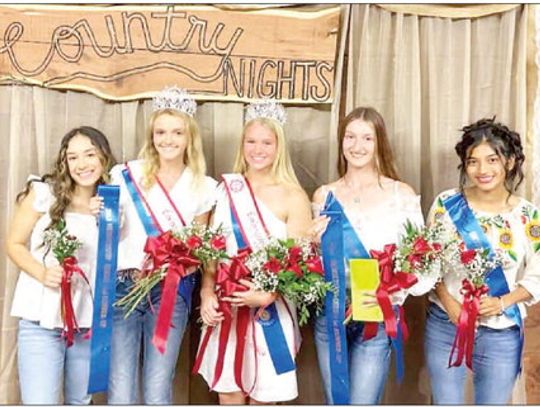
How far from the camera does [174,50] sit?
2291 millimetres

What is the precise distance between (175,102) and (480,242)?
946mm

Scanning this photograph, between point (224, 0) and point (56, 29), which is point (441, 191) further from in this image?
point (56, 29)

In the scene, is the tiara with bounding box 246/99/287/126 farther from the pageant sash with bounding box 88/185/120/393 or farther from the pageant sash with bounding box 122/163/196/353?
the pageant sash with bounding box 88/185/120/393

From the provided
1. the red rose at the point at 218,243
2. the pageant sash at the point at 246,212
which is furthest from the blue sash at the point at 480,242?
the red rose at the point at 218,243

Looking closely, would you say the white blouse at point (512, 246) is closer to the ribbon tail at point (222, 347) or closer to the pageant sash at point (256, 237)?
the pageant sash at point (256, 237)

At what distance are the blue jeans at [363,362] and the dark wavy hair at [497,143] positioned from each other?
51 centimetres

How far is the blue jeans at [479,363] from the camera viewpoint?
199 centimetres

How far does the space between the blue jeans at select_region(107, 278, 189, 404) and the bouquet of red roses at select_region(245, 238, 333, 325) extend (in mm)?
281

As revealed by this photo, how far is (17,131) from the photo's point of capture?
2.30 meters

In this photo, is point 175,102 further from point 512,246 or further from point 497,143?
point 512,246

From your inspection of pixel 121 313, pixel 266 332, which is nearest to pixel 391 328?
pixel 266 332

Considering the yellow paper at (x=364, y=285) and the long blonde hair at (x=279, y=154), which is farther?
the long blonde hair at (x=279, y=154)

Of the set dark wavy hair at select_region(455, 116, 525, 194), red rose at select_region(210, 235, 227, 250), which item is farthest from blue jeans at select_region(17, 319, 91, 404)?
dark wavy hair at select_region(455, 116, 525, 194)

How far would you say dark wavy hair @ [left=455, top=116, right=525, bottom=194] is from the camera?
2012mm
